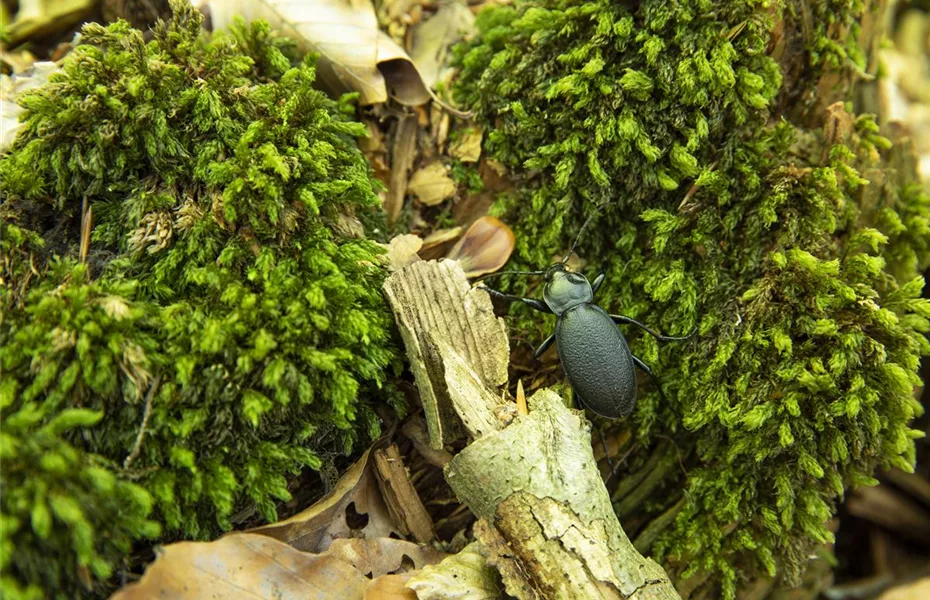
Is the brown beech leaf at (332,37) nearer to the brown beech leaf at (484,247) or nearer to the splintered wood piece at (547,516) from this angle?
the brown beech leaf at (484,247)

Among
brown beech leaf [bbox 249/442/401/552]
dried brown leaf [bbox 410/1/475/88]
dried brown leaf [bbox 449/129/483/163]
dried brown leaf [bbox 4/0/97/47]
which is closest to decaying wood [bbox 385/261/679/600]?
brown beech leaf [bbox 249/442/401/552]

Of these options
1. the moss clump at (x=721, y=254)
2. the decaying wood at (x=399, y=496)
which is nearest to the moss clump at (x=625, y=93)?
the moss clump at (x=721, y=254)

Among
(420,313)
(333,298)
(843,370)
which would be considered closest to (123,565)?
(333,298)

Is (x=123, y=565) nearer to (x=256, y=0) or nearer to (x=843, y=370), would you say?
(x=256, y=0)

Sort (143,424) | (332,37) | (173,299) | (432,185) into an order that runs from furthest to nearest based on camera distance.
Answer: (432,185) → (332,37) → (173,299) → (143,424)

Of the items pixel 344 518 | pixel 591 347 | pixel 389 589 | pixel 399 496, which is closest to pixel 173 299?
pixel 344 518

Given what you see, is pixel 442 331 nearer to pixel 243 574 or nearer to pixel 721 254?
pixel 243 574
